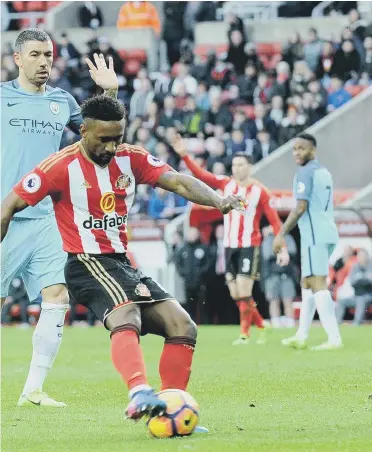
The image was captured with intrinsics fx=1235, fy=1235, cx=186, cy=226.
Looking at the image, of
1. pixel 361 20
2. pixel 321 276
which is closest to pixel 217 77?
pixel 361 20

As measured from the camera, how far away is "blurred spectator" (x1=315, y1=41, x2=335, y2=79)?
26.0 metres

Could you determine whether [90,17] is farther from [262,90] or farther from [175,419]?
[175,419]

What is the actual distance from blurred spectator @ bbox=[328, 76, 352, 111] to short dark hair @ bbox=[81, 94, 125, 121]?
17750 millimetres

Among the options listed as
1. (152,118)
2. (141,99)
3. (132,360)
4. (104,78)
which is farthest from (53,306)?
(141,99)

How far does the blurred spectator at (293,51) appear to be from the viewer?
1051 inches

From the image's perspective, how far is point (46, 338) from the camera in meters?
9.68

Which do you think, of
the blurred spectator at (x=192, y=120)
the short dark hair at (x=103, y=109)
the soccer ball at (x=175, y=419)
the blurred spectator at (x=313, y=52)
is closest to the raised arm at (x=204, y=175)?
the short dark hair at (x=103, y=109)

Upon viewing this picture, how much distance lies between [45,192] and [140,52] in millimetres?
23680

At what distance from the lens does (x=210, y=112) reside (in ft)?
85.3

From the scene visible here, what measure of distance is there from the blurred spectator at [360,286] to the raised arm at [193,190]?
1325 centimetres

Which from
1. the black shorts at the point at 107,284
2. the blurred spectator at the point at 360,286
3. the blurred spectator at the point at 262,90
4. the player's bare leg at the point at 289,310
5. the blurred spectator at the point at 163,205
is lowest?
the player's bare leg at the point at 289,310

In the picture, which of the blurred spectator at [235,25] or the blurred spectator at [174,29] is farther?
the blurred spectator at [174,29]

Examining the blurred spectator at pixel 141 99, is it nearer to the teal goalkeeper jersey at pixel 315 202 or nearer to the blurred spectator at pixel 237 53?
the blurred spectator at pixel 237 53

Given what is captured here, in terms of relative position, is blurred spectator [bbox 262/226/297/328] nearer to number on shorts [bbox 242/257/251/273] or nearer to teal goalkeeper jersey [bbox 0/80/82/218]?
number on shorts [bbox 242/257/251/273]
